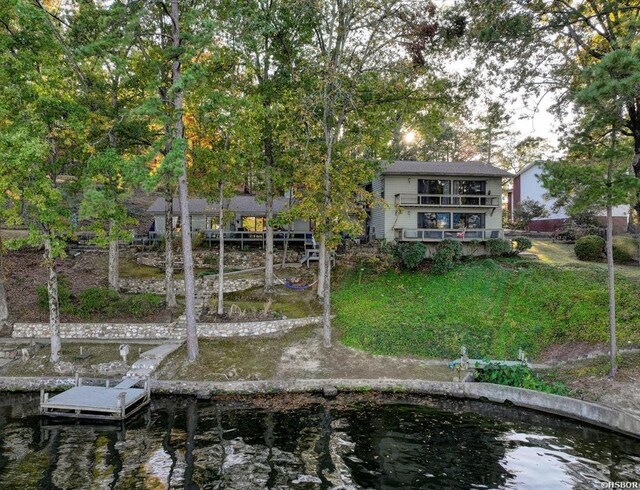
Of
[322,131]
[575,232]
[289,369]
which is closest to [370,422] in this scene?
[289,369]

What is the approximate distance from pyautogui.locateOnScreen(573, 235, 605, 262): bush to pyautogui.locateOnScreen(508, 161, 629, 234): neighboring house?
794 centimetres

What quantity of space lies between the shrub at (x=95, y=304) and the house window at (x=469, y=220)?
883 inches

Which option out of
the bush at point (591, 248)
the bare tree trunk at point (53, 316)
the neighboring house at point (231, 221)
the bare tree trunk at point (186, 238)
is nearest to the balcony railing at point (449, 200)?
the bush at point (591, 248)

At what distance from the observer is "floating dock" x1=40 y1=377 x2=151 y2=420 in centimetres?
1212

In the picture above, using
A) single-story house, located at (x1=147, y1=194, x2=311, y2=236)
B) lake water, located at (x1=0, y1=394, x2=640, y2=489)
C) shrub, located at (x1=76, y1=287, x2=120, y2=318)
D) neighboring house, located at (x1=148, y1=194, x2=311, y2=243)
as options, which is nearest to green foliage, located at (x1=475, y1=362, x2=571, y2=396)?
lake water, located at (x1=0, y1=394, x2=640, y2=489)

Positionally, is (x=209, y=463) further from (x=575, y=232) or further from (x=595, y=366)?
(x=575, y=232)

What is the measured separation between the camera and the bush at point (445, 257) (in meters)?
23.5

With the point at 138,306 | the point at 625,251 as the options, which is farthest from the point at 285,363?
the point at 625,251

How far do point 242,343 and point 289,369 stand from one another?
117 inches

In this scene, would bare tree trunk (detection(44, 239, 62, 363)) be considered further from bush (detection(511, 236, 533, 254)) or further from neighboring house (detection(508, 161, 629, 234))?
neighboring house (detection(508, 161, 629, 234))

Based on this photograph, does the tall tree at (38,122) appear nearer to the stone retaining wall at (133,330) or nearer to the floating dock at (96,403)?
the stone retaining wall at (133,330)

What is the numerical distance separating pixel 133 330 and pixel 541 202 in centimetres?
3811

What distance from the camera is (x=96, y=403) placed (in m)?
12.4

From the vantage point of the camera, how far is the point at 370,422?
11.9m
